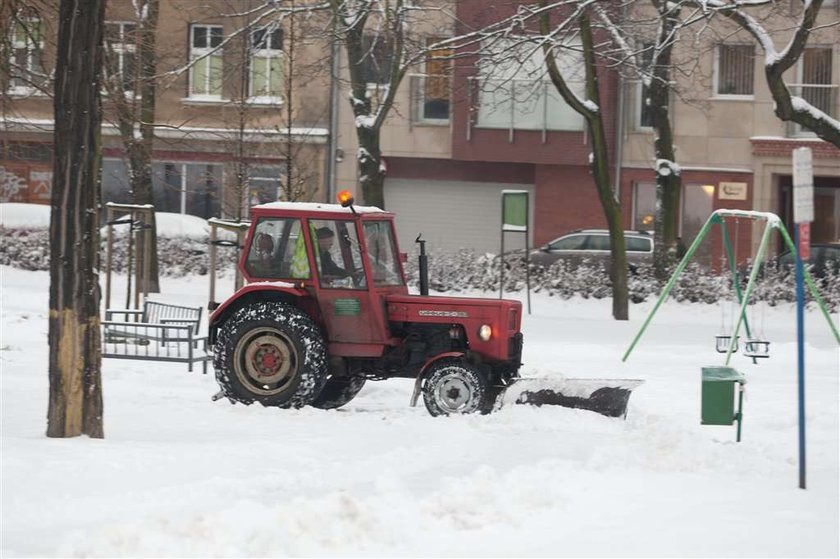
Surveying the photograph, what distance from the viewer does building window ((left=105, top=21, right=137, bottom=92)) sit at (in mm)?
21094

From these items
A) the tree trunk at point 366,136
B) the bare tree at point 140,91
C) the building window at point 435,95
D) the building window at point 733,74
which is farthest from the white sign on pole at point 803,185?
the building window at point 733,74

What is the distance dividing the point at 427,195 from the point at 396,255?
26.9 m

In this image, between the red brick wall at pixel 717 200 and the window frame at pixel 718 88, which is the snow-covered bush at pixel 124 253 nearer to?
the red brick wall at pixel 717 200

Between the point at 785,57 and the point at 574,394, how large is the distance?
28.8ft

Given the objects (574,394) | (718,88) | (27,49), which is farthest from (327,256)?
(718,88)

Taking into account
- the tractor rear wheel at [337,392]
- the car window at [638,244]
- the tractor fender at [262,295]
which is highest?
the car window at [638,244]

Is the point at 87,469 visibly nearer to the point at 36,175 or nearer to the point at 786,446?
the point at 786,446

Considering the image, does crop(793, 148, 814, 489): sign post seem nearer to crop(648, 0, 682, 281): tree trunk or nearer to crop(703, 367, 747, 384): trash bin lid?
crop(703, 367, 747, 384): trash bin lid

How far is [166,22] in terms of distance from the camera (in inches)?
1580

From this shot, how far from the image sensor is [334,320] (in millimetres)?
14586

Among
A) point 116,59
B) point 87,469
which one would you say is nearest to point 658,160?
point 116,59

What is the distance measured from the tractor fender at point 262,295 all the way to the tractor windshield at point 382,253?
712 millimetres

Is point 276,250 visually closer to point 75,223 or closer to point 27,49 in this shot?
point 27,49

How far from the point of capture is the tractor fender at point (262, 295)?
14586 mm
